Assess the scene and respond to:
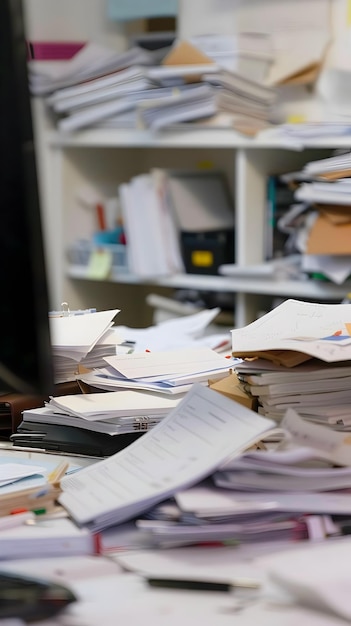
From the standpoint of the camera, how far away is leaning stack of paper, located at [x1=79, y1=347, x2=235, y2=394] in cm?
123

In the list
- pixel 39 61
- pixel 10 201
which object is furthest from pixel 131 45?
pixel 10 201

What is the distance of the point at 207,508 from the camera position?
0.88 meters

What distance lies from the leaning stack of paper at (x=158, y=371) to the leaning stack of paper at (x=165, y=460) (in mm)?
134

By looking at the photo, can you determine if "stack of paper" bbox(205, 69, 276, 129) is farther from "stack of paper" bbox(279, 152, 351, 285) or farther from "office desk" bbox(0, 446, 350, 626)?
"office desk" bbox(0, 446, 350, 626)

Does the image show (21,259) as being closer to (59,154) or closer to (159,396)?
(159,396)

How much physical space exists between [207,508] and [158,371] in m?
0.42

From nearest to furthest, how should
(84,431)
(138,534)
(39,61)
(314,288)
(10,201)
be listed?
1. (10,201)
2. (138,534)
3. (84,431)
4. (314,288)
5. (39,61)

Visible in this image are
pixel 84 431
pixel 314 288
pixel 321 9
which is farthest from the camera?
pixel 321 9

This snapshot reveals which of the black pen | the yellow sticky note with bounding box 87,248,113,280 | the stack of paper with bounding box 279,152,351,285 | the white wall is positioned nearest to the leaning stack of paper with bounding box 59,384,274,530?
the black pen

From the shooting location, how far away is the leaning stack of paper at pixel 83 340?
1228 millimetres

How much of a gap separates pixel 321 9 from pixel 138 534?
2.28 m

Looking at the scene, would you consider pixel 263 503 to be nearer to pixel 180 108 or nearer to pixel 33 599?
pixel 33 599

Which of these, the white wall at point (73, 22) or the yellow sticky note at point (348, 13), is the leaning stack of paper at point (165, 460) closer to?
the yellow sticky note at point (348, 13)

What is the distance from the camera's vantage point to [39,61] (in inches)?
123
